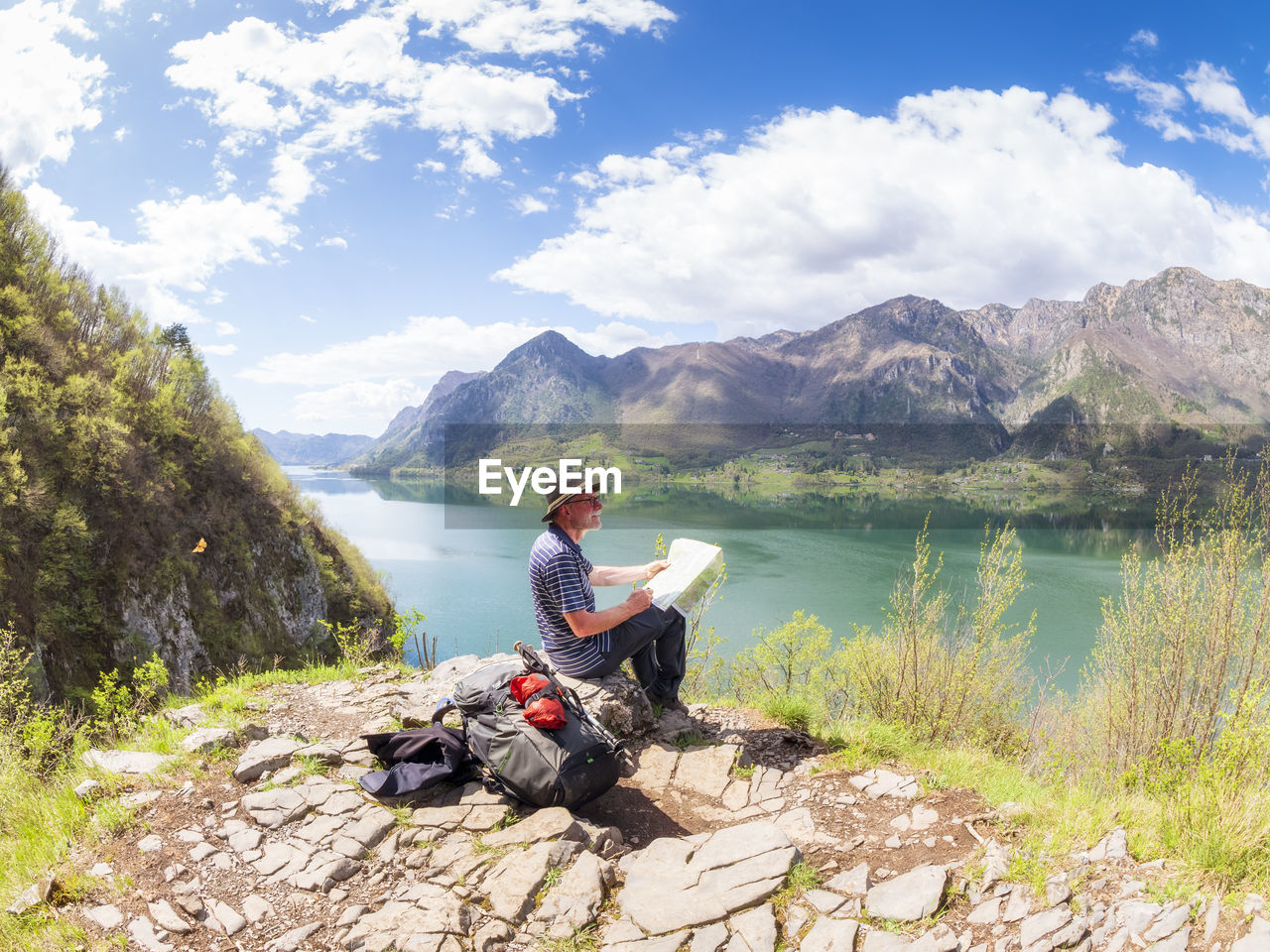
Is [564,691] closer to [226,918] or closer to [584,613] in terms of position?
[584,613]

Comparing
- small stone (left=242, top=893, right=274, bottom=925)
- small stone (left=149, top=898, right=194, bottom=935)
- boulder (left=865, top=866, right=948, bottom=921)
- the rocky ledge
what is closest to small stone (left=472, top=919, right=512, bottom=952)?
the rocky ledge

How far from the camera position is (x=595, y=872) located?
427 cm

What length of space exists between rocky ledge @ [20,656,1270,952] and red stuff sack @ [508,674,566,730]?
63cm

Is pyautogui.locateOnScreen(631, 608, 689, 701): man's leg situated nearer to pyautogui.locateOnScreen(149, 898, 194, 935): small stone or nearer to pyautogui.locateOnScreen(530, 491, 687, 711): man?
pyautogui.locateOnScreen(530, 491, 687, 711): man

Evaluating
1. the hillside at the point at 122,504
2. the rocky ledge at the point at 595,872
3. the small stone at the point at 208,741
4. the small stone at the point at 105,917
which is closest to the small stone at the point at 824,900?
the rocky ledge at the point at 595,872

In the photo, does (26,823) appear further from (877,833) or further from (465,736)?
(877,833)

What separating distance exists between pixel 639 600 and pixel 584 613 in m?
0.49

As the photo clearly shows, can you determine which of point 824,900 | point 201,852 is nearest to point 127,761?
point 201,852

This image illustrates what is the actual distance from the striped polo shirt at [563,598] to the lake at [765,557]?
12.7 m

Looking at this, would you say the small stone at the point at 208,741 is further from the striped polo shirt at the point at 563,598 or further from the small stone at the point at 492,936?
the small stone at the point at 492,936

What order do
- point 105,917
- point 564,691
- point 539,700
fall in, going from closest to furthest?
point 105,917, point 539,700, point 564,691

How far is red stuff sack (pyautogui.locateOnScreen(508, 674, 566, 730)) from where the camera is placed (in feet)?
16.3

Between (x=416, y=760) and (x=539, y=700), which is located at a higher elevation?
(x=539, y=700)

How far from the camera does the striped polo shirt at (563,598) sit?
582 centimetres
